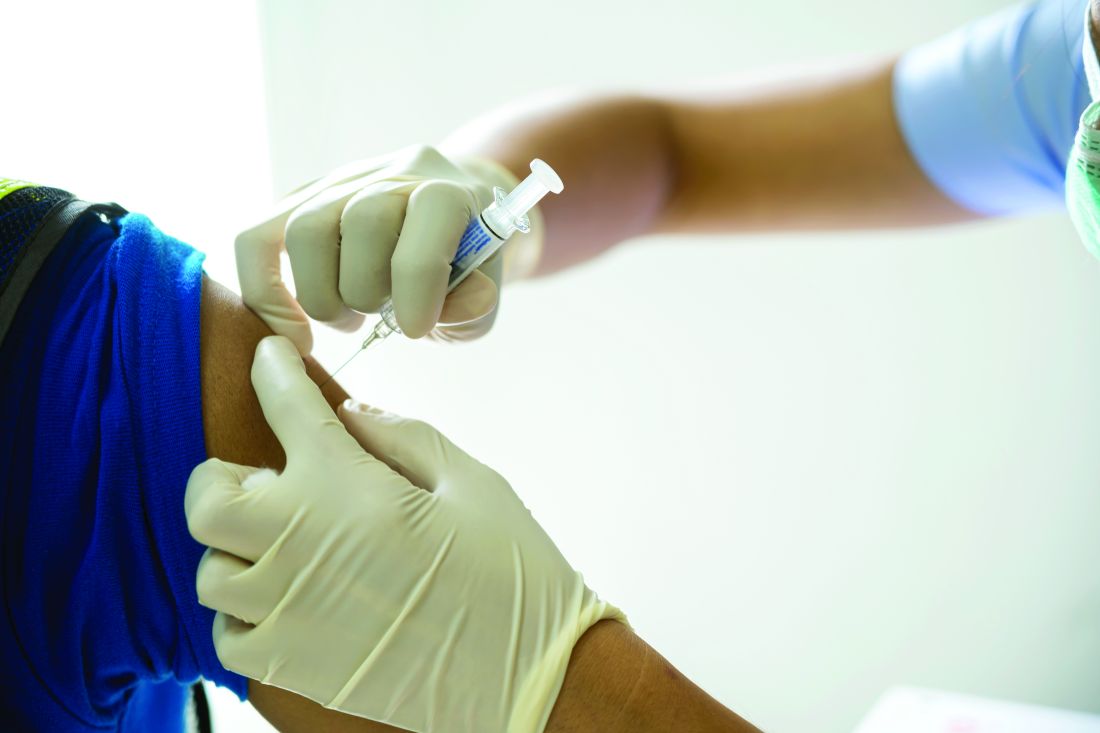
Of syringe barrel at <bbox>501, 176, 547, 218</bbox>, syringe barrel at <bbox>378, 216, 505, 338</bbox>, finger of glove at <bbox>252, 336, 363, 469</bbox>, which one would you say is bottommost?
finger of glove at <bbox>252, 336, 363, 469</bbox>

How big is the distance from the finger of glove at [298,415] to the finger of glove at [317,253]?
0.13m

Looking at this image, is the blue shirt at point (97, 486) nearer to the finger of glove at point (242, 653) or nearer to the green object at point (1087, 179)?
the finger of glove at point (242, 653)

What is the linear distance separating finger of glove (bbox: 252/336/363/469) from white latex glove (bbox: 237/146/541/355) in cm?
11

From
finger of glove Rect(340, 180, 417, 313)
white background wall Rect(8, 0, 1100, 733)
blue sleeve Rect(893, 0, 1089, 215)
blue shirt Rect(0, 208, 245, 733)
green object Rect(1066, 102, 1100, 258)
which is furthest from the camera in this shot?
white background wall Rect(8, 0, 1100, 733)

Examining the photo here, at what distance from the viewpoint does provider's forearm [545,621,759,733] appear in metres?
0.84

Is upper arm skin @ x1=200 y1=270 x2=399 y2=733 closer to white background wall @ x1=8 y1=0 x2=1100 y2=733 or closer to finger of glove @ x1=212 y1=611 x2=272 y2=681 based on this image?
finger of glove @ x1=212 y1=611 x2=272 y2=681

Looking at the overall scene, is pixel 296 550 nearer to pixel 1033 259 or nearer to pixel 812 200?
pixel 812 200

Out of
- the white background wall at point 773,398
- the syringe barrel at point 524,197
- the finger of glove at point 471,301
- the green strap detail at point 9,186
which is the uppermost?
the green strap detail at point 9,186

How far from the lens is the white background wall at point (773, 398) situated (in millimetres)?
2588

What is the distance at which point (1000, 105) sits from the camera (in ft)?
5.02

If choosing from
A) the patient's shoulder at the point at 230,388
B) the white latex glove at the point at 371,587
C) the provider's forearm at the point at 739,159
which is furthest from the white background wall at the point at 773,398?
the white latex glove at the point at 371,587

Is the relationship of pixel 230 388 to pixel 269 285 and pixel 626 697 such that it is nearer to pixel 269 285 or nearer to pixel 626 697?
pixel 269 285

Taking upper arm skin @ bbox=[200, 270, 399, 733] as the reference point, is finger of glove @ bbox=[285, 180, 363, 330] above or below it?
above

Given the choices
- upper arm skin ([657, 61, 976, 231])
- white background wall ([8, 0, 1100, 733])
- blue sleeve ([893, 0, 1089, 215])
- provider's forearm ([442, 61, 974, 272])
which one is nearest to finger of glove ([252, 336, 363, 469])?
provider's forearm ([442, 61, 974, 272])
